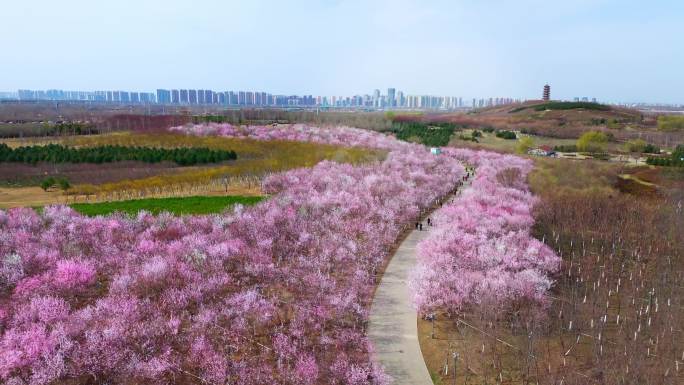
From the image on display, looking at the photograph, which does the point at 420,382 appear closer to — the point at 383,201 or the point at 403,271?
the point at 403,271

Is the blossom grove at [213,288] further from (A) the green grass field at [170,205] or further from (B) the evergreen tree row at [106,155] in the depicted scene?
(B) the evergreen tree row at [106,155]

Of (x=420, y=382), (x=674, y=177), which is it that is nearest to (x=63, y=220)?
(x=420, y=382)

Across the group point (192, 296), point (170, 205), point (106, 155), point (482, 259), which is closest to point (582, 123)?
point (106, 155)

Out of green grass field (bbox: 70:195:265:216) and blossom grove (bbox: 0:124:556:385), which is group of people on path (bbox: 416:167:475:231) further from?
green grass field (bbox: 70:195:265:216)

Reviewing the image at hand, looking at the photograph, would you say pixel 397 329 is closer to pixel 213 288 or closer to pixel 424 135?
pixel 213 288

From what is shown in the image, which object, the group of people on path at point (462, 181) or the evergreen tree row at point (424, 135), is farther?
the evergreen tree row at point (424, 135)

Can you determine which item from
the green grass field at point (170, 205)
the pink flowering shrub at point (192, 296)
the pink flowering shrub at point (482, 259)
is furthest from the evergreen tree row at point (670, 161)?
the green grass field at point (170, 205)

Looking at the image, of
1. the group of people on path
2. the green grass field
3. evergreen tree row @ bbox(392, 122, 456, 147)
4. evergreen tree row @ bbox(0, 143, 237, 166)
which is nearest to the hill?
evergreen tree row @ bbox(392, 122, 456, 147)
